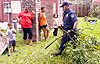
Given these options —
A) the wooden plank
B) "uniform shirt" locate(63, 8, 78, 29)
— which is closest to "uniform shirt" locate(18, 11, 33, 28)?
the wooden plank

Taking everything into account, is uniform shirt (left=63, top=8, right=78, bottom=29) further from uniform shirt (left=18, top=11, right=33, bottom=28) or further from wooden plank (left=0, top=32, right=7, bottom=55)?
wooden plank (left=0, top=32, right=7, bottom=55)

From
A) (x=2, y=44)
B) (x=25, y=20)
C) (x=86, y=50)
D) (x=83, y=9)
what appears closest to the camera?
(x=86, y=50)

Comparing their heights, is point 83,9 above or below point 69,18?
above

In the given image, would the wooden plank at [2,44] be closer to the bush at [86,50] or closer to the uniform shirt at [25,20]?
the uniform shirt at [25,20]

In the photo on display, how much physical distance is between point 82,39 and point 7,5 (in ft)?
36.3

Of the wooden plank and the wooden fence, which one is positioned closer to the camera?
the wooden plank

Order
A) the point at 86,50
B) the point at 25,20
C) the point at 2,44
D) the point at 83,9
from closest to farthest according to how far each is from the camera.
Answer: the point at 86,50 < the point at 2,44 < the point at 25,20 < the point at 83,9

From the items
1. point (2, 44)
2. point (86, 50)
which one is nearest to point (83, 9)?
point (2, 44)

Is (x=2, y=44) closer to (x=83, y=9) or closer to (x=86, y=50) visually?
(x=86, y=50)

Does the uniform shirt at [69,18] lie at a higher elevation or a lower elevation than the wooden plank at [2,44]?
higher

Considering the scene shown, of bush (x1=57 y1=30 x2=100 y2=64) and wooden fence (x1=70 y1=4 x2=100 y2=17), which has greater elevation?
wooden fence (x1=70 y1=4 x2=100 y2=17)

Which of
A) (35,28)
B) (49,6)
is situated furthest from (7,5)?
(35,28)

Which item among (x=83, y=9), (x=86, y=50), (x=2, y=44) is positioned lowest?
(x=2, y=44)

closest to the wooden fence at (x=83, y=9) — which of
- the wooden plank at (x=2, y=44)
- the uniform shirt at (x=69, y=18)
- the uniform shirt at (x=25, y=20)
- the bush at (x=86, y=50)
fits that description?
the uniform shirt at (x=25, y=20)
